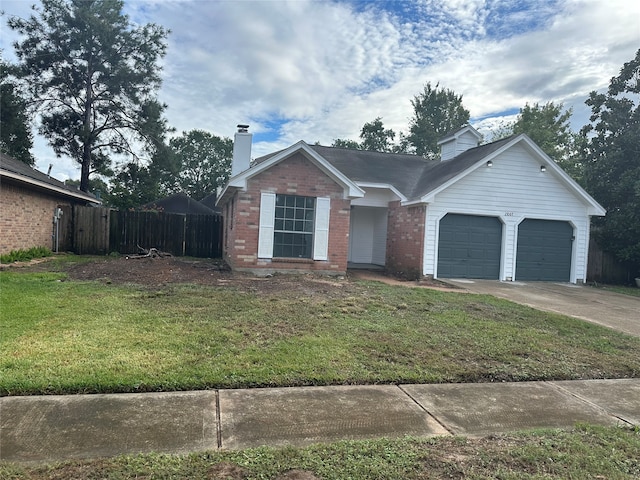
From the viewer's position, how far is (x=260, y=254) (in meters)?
12.9

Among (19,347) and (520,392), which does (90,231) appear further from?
(520,392)

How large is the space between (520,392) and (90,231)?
17.1 m

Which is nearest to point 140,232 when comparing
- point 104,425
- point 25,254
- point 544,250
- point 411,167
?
point 25,254

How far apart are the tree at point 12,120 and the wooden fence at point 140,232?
472 inches

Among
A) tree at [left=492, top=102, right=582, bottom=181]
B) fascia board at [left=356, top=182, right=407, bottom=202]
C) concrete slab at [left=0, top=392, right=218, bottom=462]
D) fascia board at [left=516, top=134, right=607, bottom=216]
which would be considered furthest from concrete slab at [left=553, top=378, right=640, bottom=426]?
tree at [left=492, top=102, right=582, bottom=181]

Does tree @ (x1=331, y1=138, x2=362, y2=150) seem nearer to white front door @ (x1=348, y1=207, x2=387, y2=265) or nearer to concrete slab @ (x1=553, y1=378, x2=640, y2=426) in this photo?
white front door @ (x1=348, y1=207, x2=387, y2=265)

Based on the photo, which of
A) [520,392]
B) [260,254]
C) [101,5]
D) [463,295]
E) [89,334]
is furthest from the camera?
[101,5]

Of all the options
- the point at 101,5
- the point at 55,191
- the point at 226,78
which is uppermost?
the point at 101,5

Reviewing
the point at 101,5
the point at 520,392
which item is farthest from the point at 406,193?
the point at 101,5

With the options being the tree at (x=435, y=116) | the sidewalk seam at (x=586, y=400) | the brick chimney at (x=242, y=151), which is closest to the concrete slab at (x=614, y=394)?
the sidewalk seam at (x=586, y=400)

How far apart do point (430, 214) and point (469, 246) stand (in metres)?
1.90

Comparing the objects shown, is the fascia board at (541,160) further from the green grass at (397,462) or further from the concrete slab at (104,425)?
the concrete slab at (104,425)

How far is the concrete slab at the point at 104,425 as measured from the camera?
2.90m

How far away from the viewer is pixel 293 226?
13.4m
